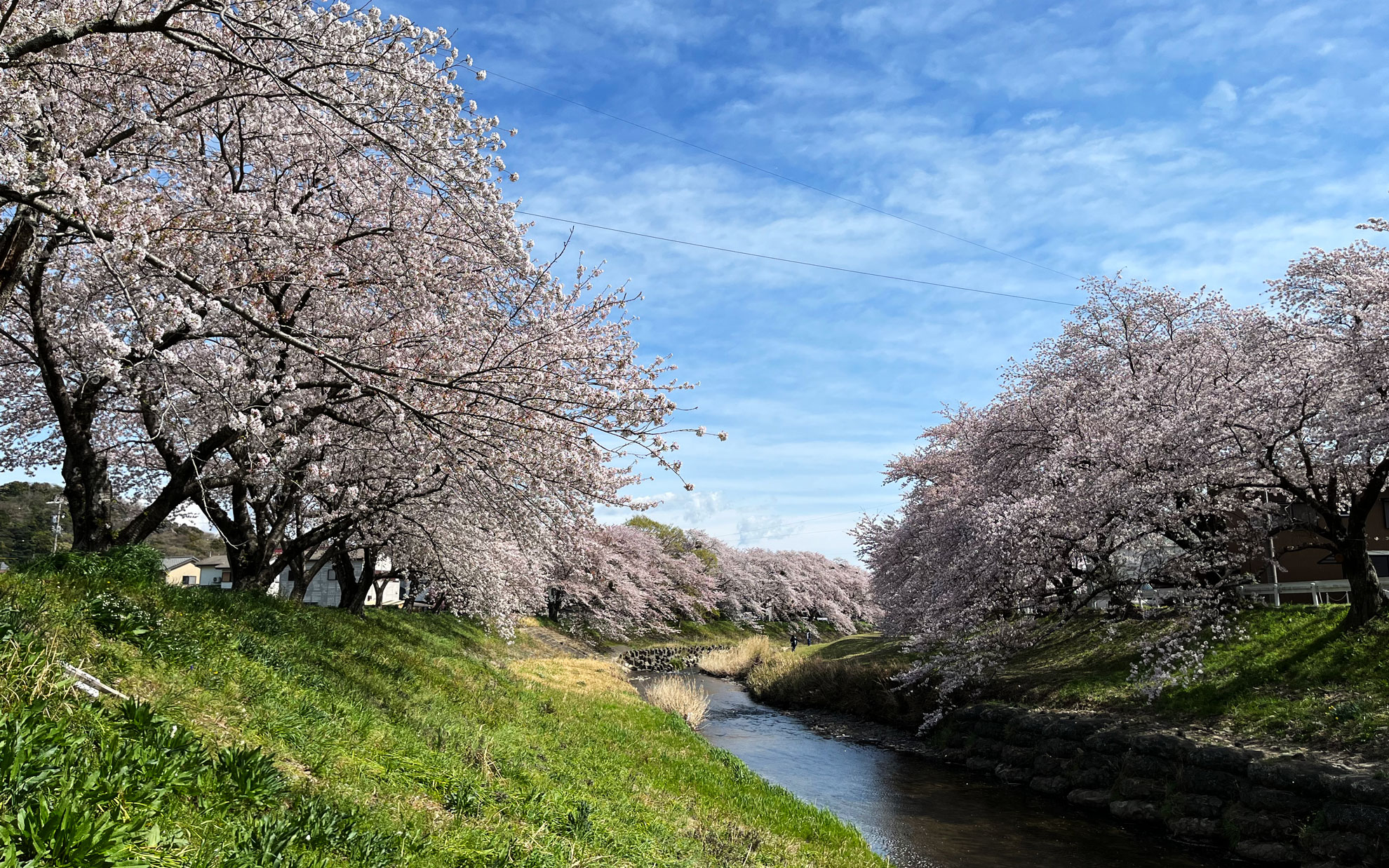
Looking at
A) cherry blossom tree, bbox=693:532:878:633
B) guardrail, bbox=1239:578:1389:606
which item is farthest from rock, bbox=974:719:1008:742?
cherry blossom tree, bbox=693:532:878:633

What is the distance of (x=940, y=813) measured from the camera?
16344mm

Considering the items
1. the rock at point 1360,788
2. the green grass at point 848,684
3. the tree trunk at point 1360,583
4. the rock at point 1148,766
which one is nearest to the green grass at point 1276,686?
the tree trunk at point 1360,583

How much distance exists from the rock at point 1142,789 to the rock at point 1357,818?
3.40 m

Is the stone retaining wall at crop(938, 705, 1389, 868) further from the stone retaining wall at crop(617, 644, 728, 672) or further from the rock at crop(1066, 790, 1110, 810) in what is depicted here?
the stone retaining wall at crop(617, 644, 728, 672)

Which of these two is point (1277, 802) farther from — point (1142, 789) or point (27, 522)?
point (27, 522)

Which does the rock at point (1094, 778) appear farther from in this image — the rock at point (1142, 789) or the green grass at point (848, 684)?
the green grass at point (848, 684)

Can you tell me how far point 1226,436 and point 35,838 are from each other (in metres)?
19.2

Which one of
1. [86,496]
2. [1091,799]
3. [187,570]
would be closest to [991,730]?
[1091,799]

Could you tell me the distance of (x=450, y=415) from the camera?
911cm

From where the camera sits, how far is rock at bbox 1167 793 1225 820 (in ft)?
45.1

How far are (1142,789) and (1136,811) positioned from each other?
1.59ft

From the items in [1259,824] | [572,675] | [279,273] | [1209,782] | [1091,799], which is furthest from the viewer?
[572,675]

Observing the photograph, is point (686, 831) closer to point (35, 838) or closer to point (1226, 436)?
point (35, 838)

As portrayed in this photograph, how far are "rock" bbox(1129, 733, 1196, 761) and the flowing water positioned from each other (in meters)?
1.62
